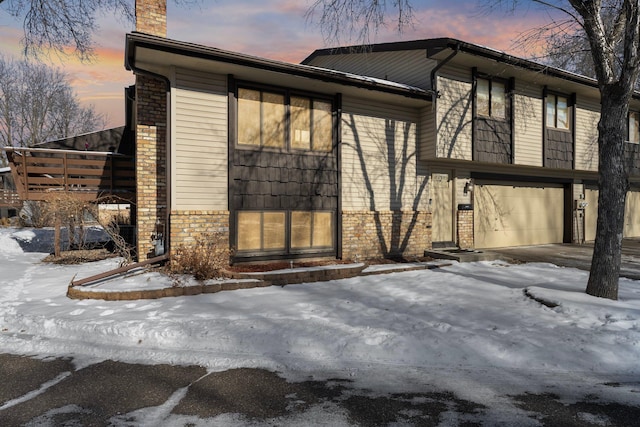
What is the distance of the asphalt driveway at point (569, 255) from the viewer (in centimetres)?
897

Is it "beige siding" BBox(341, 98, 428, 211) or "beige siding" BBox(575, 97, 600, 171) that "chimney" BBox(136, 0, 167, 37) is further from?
"beige siding" BBox(575, 97, 600, 171)

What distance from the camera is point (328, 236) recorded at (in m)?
9.35

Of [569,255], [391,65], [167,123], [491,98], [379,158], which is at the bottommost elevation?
[569,255]

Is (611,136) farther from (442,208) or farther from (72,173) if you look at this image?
(72,173)

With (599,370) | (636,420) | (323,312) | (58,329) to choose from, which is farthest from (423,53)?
(58,329)

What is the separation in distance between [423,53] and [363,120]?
304 cm

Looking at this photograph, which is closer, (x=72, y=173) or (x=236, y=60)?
(x=236, y=60)

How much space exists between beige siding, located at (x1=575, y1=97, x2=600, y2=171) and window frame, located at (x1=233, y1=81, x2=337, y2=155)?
386 inches

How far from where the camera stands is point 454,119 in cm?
1045

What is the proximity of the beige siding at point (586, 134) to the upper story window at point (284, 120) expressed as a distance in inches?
395

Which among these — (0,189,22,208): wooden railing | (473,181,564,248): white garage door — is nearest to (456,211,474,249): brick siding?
(473,181,564,248): white garage door

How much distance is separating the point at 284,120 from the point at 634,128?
15.7 m

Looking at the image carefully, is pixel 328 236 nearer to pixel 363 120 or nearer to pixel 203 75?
pixel 363 120

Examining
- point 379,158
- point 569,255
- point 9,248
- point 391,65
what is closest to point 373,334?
point 379,158
